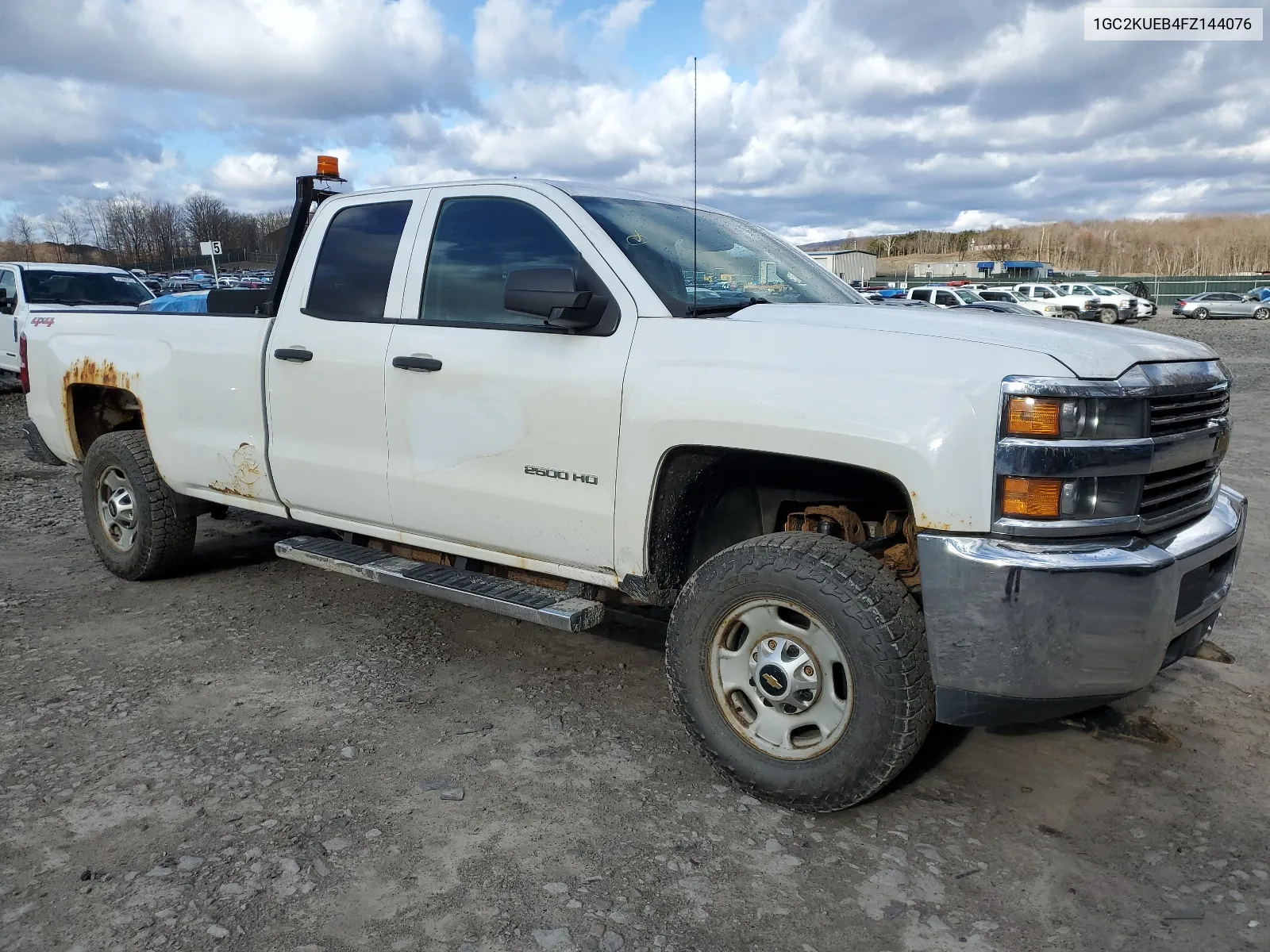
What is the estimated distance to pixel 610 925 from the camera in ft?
8.46

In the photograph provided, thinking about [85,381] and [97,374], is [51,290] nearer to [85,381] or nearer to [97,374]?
[85,381]

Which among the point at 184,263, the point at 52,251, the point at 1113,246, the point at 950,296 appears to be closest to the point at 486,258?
the point at 950,296

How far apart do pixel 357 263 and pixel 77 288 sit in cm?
1140

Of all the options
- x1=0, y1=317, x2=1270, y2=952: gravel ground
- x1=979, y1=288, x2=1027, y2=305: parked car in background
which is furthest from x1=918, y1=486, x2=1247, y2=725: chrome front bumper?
x1=979, y1=288, x2=1027, y2=305: parked car in background

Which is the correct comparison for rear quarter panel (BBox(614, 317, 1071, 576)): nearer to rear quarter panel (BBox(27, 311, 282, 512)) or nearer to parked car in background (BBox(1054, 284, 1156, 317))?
rear quarter panel (BBox(27, 311, 282, 512))

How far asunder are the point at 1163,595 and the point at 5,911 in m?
3.18

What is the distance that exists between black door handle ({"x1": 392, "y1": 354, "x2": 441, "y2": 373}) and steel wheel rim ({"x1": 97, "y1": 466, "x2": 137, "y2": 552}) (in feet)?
7.61

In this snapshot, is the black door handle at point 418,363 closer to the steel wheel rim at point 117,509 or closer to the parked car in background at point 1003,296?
the steel wheel rim at point 117,509

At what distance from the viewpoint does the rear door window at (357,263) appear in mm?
4176

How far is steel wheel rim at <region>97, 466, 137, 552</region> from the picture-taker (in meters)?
5.46

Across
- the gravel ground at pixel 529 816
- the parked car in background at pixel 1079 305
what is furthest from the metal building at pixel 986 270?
the gravel ground at pixel 529 816

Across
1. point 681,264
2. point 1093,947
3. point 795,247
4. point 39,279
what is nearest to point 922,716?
point 1093,947

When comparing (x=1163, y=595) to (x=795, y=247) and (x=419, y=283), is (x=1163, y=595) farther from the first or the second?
(x=419, y=283)

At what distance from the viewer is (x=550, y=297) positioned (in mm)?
3277
